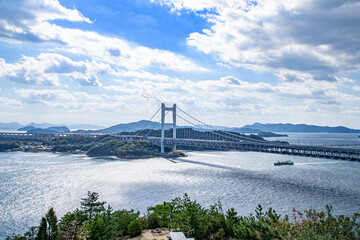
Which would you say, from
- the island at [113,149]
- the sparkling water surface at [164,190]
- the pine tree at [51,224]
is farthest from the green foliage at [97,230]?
the island at [113,149]

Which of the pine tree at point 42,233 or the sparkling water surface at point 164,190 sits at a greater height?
the pine tree at point 42,233

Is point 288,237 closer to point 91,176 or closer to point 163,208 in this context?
point 163,208

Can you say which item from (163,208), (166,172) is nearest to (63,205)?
(163,208)

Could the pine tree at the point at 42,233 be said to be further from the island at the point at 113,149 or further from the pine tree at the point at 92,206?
the island at the point at 113,149

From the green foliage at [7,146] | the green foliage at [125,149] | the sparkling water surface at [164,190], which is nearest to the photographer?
the sparkling water surface at [164,190]

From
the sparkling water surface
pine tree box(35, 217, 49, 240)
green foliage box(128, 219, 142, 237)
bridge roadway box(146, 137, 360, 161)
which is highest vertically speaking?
bridge roadway box(146, 137, 360, 161)

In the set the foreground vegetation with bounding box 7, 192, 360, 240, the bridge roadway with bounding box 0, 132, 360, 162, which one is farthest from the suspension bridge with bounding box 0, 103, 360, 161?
the foreground vegetation with bounding box 7, 192, 360, 240

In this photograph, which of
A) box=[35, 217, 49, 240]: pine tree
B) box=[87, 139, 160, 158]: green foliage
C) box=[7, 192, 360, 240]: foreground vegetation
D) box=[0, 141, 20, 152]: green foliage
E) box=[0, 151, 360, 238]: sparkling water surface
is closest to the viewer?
box=[7, 192, 360, 240]: foreground vegetation

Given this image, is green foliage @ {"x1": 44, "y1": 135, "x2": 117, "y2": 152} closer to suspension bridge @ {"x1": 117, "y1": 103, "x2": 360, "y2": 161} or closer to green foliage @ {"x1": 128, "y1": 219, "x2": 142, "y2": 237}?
suspension bridge @ {"x1": 117, "y1": 103, "x2": 360, "y2": 161}

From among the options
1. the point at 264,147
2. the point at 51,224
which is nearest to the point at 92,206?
the point at 51,224

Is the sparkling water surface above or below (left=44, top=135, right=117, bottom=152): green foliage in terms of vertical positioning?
below

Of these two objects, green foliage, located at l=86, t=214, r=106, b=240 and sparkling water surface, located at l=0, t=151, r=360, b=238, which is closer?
green foliage, located at l=86, t=214, r=106, b=240
